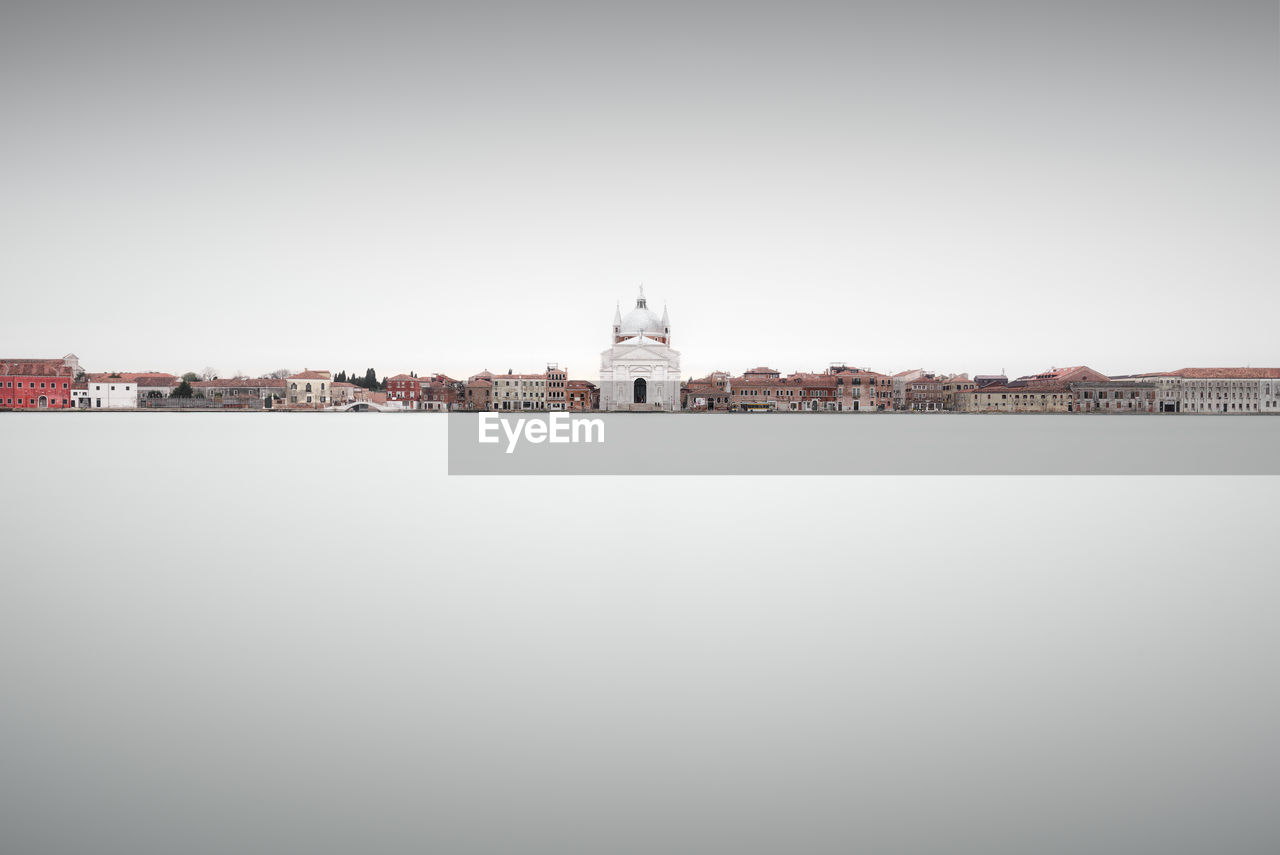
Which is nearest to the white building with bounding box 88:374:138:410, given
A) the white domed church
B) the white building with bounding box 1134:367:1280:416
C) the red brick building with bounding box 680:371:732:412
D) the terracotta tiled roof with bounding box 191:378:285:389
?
the terracotta tiled roof with bounding box 191:378:285:389

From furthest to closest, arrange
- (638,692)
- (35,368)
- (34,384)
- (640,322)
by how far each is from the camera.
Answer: (640,322) < (35,368) < (34,384) < (638,692)

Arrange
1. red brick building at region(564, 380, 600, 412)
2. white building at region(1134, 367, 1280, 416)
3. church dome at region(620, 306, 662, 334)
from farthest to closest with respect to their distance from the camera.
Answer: church dome at region(620, 306, 662, 334)
red brick building at region(564, 380, 600, 412)
white building at region(1134, 367, 1280, 416)

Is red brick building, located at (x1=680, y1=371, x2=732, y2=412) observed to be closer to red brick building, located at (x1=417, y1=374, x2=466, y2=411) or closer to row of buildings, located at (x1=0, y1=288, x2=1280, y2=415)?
row of buildings, located at (x1=0, y1=288, x2=1280, y2=415)

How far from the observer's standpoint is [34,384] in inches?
2667

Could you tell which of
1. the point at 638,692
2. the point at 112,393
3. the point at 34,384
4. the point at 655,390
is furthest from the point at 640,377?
the point at 638,692

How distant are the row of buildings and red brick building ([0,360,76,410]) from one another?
8 centimetres

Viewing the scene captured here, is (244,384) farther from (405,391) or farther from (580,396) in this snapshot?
(580,396)

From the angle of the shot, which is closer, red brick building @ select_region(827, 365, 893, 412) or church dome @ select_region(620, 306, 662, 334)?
red brick building @ select_region(827, 365, 893, 412)

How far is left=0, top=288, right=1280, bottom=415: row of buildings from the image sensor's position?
73.1m

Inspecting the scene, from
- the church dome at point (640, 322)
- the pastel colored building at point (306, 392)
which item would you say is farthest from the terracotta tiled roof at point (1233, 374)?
the pastel colored building at point (306, 392)

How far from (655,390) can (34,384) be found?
49551mm

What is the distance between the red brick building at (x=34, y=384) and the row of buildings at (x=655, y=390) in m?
0.08

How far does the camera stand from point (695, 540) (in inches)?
320

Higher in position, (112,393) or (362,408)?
(112,393)
